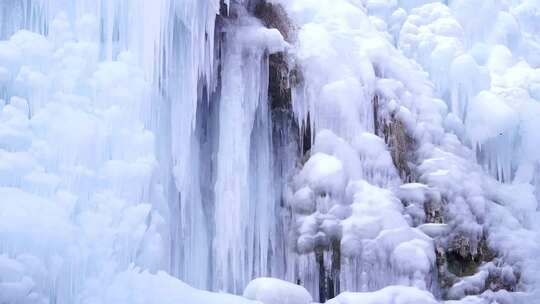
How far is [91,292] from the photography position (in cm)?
520

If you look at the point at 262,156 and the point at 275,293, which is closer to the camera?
the point at 275,293

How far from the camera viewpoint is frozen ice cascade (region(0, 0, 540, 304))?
5.39 meters

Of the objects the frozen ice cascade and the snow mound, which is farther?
the frozen ice cascade

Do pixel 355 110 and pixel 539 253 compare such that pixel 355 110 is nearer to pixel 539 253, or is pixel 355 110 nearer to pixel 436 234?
pixel 436 234

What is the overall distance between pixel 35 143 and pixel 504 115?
5.31 m

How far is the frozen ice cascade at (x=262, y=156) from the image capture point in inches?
212

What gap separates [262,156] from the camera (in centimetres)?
768

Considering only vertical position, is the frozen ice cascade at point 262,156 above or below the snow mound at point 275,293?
above

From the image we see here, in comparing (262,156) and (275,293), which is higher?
(262,156)

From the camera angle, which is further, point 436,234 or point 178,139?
point 436,234

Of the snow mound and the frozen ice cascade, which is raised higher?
the frozen ice cascade

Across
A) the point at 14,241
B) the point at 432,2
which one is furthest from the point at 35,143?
the point at 432,2

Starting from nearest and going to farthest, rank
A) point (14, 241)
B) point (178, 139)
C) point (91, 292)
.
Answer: point (14, 241), point (91, 292), point (178, 139)

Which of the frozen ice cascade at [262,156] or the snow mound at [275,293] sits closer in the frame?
the snow mound at [275,293]
